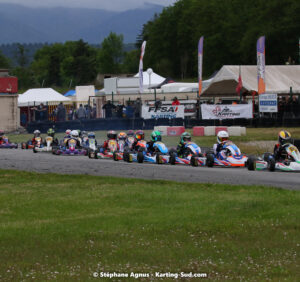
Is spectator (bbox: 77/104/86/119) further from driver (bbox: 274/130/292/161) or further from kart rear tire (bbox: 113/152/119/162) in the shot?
driver (bbox: 274/130/292/161)

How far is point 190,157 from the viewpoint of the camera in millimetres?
16859

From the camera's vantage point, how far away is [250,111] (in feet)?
90.4

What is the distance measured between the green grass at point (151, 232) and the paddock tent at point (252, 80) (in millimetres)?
20287

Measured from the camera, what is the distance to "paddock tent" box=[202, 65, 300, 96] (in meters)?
31.4

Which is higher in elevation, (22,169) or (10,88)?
(10,88)

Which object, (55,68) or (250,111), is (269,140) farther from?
(55,68)

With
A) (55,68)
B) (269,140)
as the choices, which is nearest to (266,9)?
(269,140)

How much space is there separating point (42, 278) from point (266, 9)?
226ft

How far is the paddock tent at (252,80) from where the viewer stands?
3137 centimetres

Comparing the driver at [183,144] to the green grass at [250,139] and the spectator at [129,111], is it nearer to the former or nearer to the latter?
the green grass at [250,139]

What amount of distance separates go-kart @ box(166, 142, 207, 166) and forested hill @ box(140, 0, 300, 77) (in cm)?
5277

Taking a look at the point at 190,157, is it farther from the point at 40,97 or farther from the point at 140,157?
the point at 40,97

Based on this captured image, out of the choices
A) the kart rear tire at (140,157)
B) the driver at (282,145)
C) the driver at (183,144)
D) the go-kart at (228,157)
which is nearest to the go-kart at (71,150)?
the kart rear tire at (140,157)

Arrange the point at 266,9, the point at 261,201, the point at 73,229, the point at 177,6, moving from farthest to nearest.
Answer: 1. the point at 177,6
2. the point at 266,9
3. the point at 261,201
4. the point at 73,229
